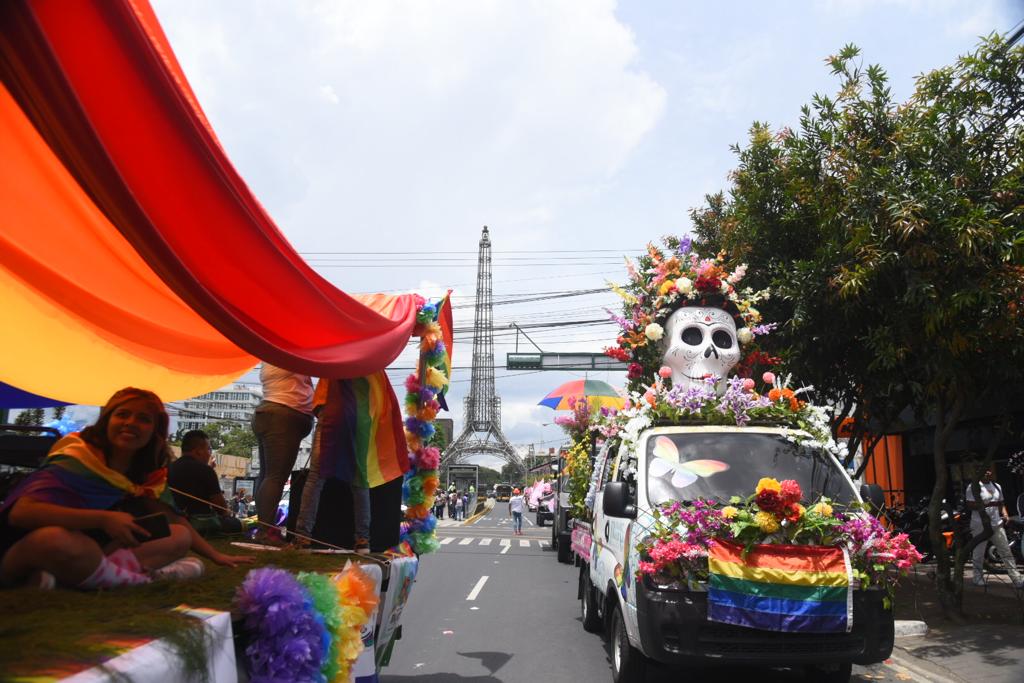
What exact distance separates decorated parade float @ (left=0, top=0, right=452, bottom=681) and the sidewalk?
17.5 ft

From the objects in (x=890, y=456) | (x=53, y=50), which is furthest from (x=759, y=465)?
(x=890, y=456)

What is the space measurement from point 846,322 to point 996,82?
10.1ft

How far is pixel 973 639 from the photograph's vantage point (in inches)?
317

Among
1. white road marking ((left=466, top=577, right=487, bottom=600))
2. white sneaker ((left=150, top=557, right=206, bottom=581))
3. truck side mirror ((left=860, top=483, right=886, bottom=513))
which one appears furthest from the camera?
white road marking ((left=466, top=577, right=487, bottom=600))

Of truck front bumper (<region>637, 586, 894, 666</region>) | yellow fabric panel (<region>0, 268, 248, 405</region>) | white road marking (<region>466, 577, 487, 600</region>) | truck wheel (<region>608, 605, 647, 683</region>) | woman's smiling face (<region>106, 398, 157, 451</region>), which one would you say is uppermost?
yellow fabric panel (<region>0, 268, 248, 405</region>)

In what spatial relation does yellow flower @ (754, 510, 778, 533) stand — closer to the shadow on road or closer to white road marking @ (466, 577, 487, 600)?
the shadow on road

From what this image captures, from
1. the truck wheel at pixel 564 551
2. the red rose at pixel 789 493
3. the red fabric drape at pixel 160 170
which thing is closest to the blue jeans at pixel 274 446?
the red fabric drape at pixel 160 170

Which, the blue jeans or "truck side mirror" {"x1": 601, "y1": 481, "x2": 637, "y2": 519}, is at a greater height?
the blue jeans

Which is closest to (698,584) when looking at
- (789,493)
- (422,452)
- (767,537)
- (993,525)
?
(767,537)

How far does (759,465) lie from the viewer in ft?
19.1

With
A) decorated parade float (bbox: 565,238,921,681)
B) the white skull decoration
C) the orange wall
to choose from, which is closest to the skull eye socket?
the white skull decoration

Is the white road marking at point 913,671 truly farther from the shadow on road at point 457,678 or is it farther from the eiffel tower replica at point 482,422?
the eiffel tower replica at point 482,422

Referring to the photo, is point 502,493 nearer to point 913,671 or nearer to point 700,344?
point 700,344

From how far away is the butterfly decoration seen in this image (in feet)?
18.8
